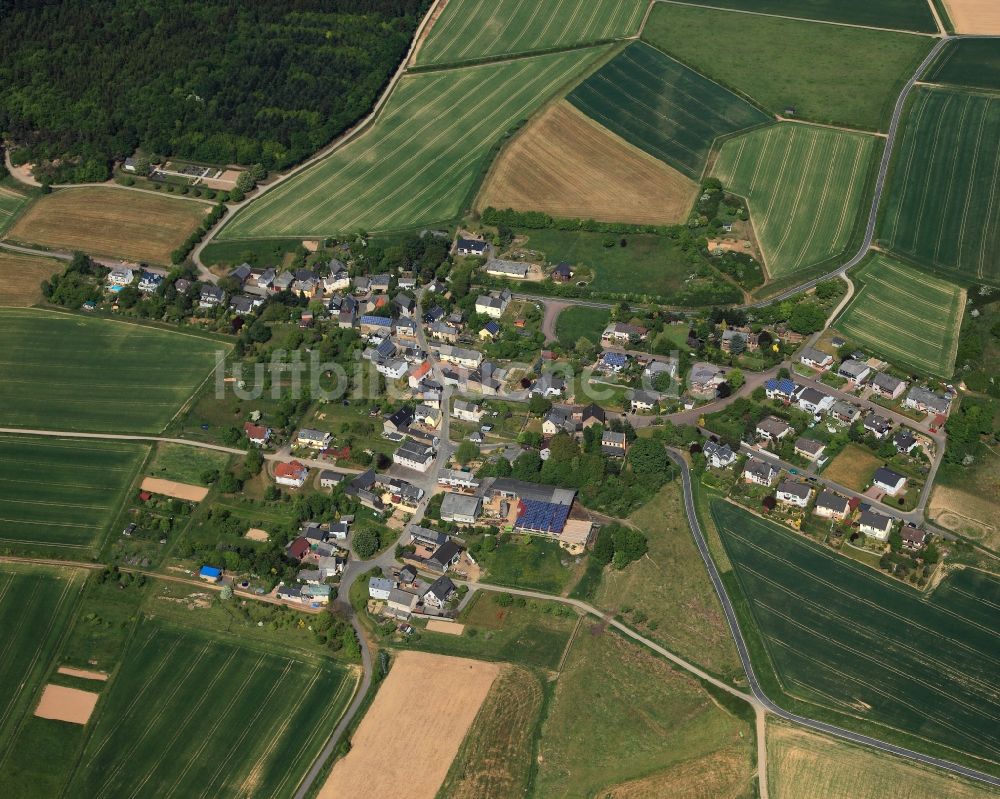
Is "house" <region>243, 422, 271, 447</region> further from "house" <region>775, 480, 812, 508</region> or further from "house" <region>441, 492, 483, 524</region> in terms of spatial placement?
"house" <region>775, 480, 812, 508</region>

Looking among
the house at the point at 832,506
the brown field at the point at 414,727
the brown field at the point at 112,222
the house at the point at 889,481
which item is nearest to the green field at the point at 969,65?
the house at the point at 889,481

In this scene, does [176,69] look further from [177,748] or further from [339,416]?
[177,748]

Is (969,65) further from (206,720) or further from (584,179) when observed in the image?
(206,720)

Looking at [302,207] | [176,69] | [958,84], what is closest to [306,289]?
[302,207]

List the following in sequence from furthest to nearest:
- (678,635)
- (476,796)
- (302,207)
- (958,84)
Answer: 1. (958,84)
2. (302,207)
3. (678,635)
4. (476,796)

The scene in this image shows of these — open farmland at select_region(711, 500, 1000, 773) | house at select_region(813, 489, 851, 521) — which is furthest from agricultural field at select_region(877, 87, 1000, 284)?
open farmland at select_region(711, 500, 1000, 773)

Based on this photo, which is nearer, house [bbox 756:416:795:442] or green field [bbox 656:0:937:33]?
house [bbox 756:416:795:442]

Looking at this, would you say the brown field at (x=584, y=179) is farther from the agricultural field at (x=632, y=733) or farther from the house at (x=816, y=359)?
the agricultural field at (x=632, y=733)
